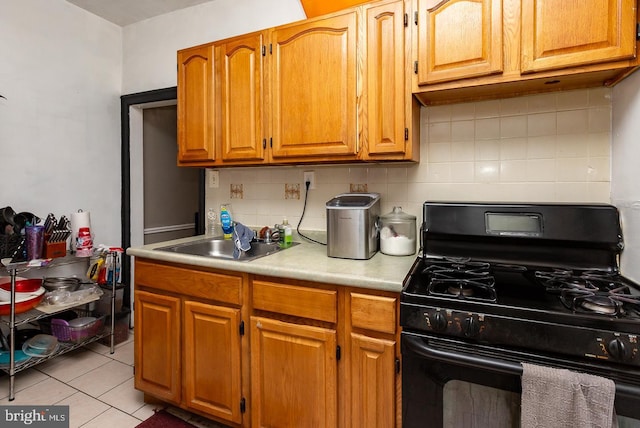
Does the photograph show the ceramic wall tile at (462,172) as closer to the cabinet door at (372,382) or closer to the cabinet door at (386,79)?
the cabinet door at (386,79)

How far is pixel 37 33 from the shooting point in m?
2.30

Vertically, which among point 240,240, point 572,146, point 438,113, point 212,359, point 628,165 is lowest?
point 212,359

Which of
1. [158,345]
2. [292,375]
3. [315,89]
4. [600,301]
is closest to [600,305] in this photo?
[600,301]

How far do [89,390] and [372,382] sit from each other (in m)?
1.78

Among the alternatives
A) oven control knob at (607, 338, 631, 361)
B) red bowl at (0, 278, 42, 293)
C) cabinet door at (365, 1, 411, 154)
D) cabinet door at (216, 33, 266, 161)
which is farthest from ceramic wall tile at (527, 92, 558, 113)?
red bowl at (0, 278, 42, 293)

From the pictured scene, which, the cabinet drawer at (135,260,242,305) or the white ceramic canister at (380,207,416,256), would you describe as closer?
the cabinet drawer at (135,260,242,305)

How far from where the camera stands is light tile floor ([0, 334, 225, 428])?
1787 mm

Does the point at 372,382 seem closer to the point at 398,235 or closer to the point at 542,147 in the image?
the point at 398,235

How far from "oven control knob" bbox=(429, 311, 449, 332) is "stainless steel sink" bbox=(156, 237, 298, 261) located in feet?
3.34

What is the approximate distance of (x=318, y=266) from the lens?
4.72 ft

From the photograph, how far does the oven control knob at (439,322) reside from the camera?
1.04 m

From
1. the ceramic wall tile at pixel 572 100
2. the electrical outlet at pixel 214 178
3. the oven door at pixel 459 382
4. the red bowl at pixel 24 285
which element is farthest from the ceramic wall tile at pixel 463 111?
the red bowl at pixel 24 285

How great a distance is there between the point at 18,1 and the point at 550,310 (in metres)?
3.31

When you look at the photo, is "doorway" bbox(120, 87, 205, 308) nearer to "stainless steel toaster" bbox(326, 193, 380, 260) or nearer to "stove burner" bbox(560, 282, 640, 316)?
"stainless steel toaster" bbox(326, 193, 380, 260)
